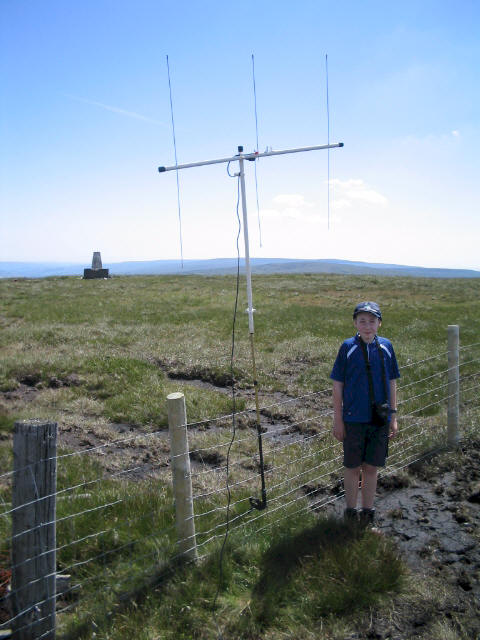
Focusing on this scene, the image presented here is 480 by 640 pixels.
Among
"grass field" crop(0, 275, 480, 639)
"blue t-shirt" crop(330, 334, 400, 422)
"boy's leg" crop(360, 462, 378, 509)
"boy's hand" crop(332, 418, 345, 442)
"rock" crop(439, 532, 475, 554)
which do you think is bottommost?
"rock" crop(439, 532, 475, 554)

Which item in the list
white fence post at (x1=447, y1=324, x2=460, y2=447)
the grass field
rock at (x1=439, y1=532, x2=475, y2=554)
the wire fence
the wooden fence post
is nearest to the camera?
the wooden fence post

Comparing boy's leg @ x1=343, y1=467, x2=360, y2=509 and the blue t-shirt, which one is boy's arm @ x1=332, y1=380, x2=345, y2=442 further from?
boy's leg @ x1=343, y1=467, x2=360, y2=509

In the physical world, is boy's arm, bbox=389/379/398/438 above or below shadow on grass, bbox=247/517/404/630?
above

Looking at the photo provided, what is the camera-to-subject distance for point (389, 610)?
11.8ft

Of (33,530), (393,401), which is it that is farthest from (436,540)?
(33,530)

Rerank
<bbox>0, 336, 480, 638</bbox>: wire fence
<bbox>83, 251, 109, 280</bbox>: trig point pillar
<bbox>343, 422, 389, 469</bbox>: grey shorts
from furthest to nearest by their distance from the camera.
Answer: <bbox>83, 251, 109, 280</bbox>: trig point pillar → <bbox>343, 422, 389, 469</bbox>: grey shorts → <bbox>0, 336, 480, 638</bbox>: wire fence

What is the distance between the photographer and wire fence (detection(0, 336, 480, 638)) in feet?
12.4

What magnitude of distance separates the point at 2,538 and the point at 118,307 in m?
18.6

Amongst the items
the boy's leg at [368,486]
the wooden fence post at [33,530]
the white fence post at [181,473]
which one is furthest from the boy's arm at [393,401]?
the wooden fence post at [33,530]

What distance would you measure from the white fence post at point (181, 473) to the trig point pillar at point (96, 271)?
4041cm

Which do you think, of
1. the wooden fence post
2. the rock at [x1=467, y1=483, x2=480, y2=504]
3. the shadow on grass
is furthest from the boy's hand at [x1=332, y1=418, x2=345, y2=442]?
the wooden fence post

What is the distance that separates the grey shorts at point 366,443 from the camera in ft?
15.3

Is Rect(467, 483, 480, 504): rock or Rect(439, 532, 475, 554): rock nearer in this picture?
Rect(439, 532, 475, 554): rock

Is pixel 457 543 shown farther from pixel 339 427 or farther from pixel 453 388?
pixel 453 388
